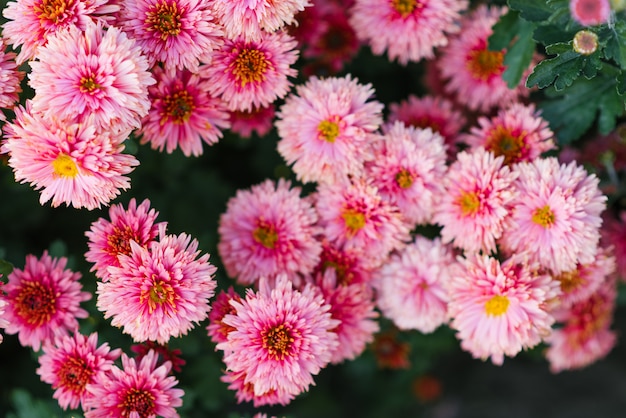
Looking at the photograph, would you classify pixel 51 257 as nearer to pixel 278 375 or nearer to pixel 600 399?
pixel 278 375

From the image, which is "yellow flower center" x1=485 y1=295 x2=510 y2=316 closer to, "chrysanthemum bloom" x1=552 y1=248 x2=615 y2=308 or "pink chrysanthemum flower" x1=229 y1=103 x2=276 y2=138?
"chrysanthemum bloom" x1=552 y1=248 x2=615 y2=308

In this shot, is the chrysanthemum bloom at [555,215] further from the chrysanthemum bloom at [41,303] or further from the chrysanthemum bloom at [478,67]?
the chrysanthemum bloom at [41,303]

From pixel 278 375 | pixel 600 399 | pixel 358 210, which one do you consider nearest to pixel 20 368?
pixel 278 375

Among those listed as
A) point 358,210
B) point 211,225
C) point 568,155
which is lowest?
point 358,210

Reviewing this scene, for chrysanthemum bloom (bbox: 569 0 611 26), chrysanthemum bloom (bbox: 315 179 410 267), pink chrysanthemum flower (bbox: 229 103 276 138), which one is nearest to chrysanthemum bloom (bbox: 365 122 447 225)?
chrysanthemum bloom (bbox: 315 179 410 267)

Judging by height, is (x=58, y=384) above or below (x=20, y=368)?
below

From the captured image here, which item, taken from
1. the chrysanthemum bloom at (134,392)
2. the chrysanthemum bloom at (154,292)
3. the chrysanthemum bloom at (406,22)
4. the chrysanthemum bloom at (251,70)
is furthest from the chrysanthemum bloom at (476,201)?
the chrysanthemum bloom at (134,392)

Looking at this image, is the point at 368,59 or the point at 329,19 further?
the point at 368,59

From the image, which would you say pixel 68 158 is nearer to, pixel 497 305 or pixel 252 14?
pixel 252 14

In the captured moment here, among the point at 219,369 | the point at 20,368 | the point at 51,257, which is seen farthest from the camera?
the point at 20,368
